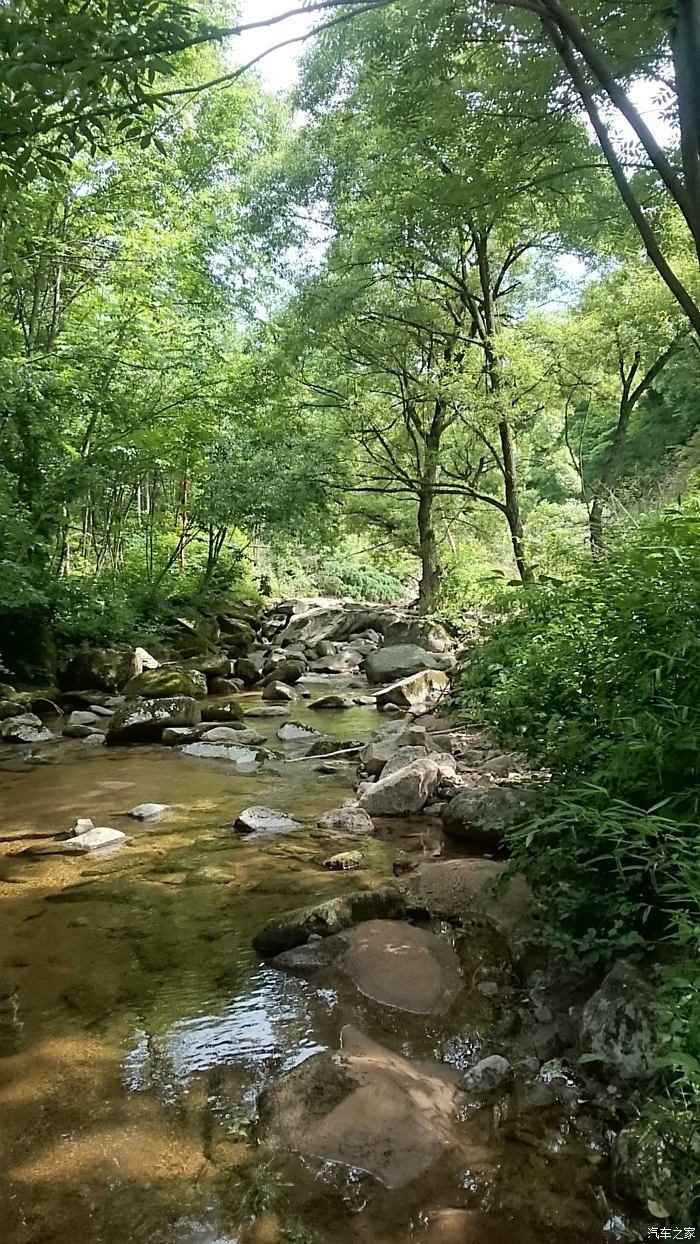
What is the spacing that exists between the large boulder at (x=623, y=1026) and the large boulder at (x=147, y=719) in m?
7.94

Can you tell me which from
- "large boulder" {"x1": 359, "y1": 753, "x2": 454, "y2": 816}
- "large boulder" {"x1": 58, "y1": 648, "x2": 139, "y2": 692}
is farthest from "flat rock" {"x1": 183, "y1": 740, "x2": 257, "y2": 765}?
"large boulder" {"x1": 58, "y1": 648, "x2": 139, "y2": 692}

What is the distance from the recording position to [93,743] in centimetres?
984

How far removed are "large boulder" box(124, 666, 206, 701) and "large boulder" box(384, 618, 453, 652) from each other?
5.72 meters

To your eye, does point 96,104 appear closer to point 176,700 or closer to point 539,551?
point 539,551

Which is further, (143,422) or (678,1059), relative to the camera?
(143,422)

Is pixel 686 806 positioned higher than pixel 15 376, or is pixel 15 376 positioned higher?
pixel 15 376

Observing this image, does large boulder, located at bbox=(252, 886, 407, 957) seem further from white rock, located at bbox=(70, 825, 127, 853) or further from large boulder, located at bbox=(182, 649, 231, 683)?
large boulder, located at bbox=(182, 649, 231, 683)

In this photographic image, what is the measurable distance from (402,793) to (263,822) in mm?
1234

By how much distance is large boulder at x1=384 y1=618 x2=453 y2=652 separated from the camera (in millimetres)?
16808

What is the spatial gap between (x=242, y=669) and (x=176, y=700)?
505cm

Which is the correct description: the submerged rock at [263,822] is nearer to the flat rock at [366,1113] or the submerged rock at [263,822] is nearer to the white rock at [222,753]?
the white rock at [222,753]

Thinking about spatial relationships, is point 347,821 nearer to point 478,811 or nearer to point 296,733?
point 478,811

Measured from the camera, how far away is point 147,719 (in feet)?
33.1

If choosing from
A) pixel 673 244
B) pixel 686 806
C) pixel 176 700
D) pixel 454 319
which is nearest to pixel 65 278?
pixel 454 319
